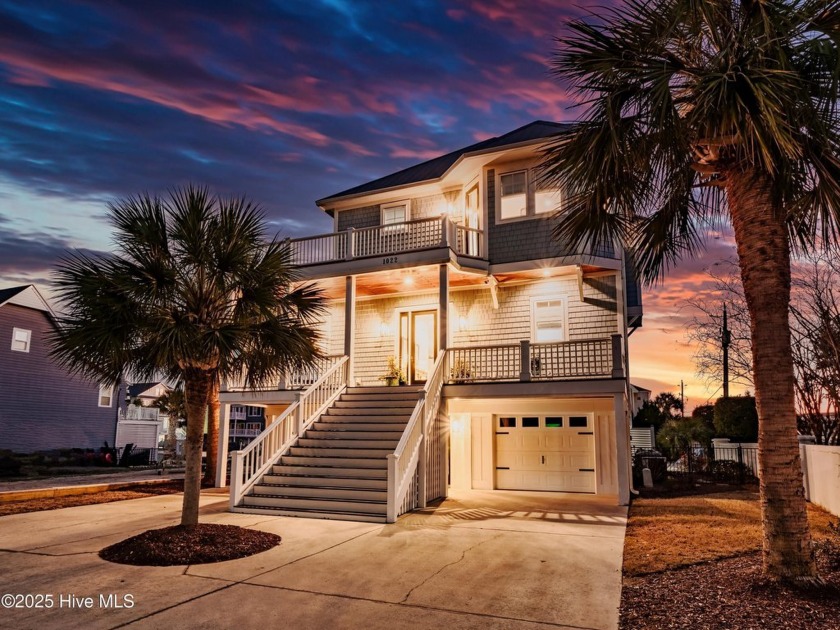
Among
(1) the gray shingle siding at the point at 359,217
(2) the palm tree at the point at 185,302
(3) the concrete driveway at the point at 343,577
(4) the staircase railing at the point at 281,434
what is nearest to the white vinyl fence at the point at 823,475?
(3) the concrete driveway at the point at 343,577

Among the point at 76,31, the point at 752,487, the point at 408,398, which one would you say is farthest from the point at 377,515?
the point at 76,31

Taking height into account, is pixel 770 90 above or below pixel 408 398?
above

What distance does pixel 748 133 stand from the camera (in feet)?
18.1

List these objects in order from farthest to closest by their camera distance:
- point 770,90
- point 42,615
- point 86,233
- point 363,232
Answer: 1. point 86,233
2. point 363,232
3. point 770,90
4. point 42,615

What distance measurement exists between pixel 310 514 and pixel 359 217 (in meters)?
11.0

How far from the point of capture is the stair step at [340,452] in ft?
38.8

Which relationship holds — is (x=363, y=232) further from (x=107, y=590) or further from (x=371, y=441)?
(x=107, y=590)

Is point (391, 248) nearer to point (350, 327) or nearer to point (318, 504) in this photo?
point (350, 327)

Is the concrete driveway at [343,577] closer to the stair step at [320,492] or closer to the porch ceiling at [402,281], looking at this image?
the stair step at [320,492]

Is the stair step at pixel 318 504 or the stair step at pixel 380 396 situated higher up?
the stair step at pixel 380 396

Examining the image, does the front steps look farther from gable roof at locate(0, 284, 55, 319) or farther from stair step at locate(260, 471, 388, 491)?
gable roof at locate(0, 284, 55, 319)

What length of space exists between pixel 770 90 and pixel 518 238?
10498 mm

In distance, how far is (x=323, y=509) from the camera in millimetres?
10469

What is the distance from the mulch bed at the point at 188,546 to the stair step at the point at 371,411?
5.27m
